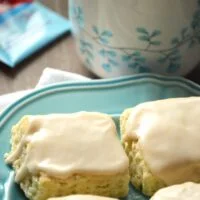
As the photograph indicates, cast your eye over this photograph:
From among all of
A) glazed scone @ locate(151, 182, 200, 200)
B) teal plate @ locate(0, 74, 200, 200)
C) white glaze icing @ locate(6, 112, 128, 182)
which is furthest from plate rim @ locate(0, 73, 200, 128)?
glazed scone @ locate(151, 182, 200, 200)

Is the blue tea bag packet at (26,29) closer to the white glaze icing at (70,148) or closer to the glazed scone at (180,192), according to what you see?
the white glaze icing at (70,148)

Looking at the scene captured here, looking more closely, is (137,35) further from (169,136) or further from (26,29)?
(26,29)

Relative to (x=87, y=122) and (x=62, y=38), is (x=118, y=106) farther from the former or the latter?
(x=62, y=38)

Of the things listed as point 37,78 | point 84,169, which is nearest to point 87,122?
point 84,169

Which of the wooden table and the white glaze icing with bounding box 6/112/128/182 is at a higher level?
the white glaze icing with bounding box 6/112/128/182

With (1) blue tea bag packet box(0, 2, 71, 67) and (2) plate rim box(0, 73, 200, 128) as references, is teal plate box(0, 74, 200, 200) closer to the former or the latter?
(2) plate rim box(0, 73, 200, 128)

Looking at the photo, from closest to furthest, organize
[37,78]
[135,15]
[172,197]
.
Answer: [172,197]
[135,15]
[37,78]
